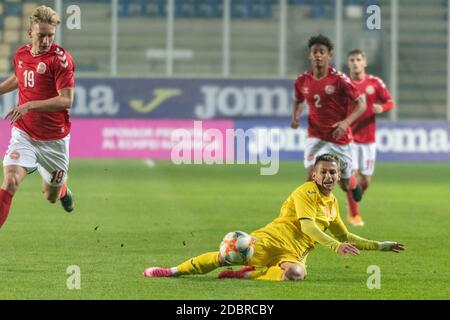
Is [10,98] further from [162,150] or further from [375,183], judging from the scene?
[375,183]

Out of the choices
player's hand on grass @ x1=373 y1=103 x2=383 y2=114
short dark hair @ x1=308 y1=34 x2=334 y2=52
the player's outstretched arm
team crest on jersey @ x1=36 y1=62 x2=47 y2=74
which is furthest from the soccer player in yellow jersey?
player's hand on grass @ x1=373 y1=103 x2=383 y2=114

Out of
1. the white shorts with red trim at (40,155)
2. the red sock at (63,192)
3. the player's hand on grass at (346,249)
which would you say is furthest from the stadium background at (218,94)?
the player's hand on grass at (346,249)

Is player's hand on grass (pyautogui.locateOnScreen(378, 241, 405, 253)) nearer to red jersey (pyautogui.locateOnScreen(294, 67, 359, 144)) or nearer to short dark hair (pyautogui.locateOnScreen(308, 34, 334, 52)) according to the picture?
short dark hair (pyautogui.locateOnScreen(308, 34, 334, 52))

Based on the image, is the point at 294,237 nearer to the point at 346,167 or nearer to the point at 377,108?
the point at 346,167

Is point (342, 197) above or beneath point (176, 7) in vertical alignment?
beneath

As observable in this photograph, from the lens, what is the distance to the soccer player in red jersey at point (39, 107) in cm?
1027

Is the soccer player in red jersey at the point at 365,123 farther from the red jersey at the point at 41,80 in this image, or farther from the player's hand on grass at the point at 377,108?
the red jersey at the point at 41,80

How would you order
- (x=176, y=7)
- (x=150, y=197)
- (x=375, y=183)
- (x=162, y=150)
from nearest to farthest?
(x=150, y=197), (x=375, y=183), (x=162, y=150), (x=176, y=7)

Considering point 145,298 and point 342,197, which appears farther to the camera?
point 342,197

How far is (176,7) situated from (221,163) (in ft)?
20.3

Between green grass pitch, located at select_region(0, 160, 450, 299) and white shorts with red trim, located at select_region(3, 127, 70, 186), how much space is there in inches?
28.2

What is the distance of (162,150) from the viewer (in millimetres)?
29250
